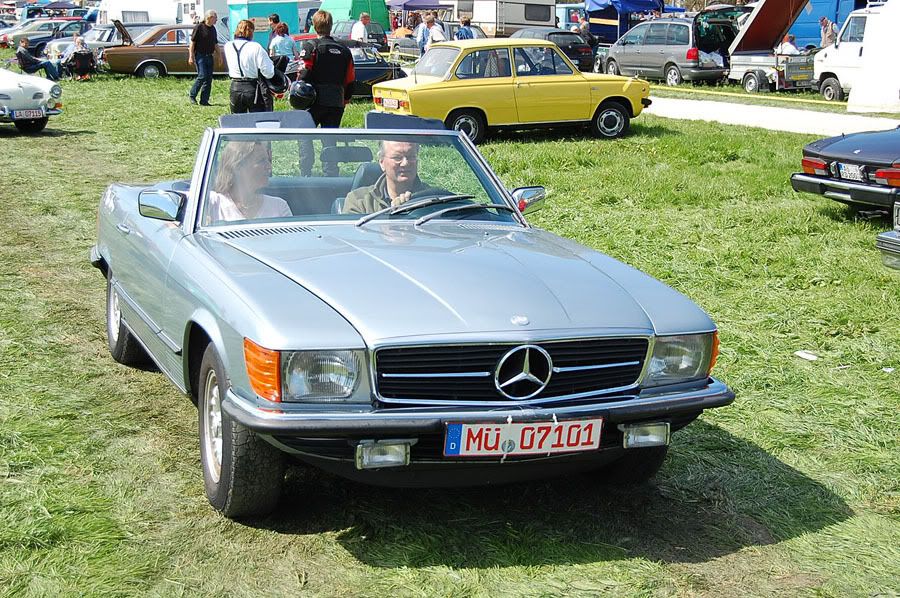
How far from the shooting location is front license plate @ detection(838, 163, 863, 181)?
9.67 meters

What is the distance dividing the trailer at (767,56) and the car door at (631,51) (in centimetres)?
232

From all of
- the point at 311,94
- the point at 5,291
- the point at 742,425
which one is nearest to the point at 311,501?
the point at 742,425

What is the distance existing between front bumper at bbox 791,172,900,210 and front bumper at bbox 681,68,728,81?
17371mm

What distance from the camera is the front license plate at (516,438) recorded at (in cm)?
Result: 346

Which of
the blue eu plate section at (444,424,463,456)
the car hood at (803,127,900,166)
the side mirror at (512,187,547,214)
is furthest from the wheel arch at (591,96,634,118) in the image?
the blue eu plate section at (444,424,463,456)

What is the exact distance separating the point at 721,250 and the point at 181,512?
20.0 feet

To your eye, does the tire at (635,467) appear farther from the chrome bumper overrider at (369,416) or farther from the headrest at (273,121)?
the headrest at (273,121)

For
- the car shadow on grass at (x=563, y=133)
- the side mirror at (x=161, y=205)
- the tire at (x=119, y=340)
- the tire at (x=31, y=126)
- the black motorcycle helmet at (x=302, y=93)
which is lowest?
the tire at (x=119, y=340)

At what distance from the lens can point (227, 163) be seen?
4852mm

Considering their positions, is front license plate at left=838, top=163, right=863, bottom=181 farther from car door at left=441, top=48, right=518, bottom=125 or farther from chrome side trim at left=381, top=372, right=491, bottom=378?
chrome side trim at left=381, top=372, right=491, bottom=378

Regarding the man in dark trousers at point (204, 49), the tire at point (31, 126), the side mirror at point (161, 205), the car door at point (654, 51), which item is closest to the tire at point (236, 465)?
the side mirror at point (161, 205)

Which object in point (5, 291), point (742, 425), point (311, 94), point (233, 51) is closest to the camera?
point (742, 425)

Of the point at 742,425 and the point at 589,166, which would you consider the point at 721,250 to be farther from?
the point at 589,166

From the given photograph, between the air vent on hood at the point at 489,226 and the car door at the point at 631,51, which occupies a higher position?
the car door at the point at 631,51
